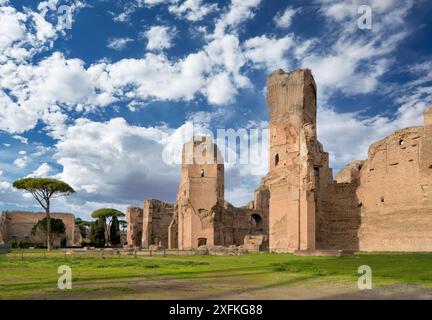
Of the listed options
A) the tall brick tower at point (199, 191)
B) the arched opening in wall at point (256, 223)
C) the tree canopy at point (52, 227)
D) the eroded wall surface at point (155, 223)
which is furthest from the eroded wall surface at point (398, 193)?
the tree canopy at point (52, 227)

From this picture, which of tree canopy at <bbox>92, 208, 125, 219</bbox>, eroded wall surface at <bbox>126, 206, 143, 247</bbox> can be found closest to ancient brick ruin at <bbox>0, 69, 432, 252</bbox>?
eroded wall surface at <bbox>126, 206, 143, 247</bbox>

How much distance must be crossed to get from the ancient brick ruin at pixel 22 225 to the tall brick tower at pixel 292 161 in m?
47.7

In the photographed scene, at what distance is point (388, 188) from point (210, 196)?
1888 cm

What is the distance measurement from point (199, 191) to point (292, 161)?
50.8 ft

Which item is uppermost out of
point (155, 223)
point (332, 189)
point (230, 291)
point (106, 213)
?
point (332, 189)

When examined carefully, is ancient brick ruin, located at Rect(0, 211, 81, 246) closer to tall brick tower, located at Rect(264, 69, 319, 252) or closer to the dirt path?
tall brick tower, located at Rect(264, 69, 319, 252)

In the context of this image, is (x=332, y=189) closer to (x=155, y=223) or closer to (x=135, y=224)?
(x=155, y=223)

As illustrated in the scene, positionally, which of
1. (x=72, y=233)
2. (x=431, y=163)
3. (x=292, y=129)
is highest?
(x=292, y=129)

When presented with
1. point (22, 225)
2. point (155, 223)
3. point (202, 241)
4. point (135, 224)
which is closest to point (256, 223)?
point (202, 241)

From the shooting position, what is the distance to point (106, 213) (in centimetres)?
6444

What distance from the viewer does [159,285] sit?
984 centimetres

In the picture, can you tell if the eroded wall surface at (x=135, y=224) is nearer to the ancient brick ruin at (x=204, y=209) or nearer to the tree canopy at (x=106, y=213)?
the tree canopy at (x=106, y=213)
